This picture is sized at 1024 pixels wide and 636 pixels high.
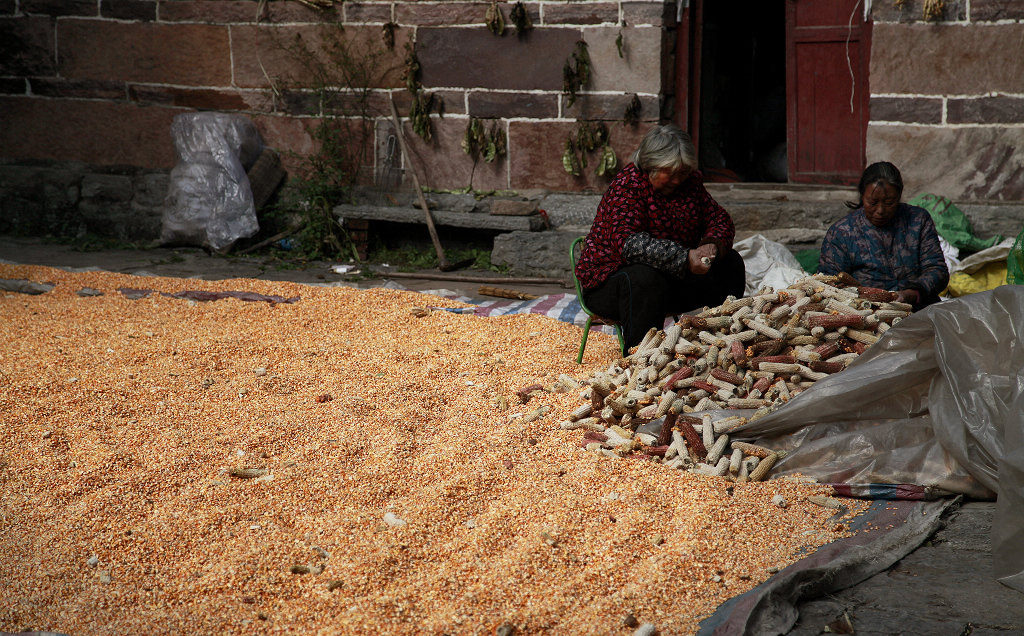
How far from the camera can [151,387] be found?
3.80 meters

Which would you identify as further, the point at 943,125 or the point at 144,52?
the point at 144,52

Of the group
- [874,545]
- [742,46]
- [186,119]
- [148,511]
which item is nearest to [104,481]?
[148,511]

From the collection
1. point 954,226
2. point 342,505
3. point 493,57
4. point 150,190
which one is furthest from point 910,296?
point 150,190

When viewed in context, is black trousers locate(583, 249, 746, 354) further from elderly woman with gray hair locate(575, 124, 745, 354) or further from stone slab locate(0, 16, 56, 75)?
stone slab locate(0, 16, 56, 75)

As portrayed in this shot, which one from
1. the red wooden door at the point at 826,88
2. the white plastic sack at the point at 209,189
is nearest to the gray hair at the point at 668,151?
the red wooden door at the point at 826,88

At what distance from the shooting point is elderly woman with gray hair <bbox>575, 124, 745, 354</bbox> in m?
3.79

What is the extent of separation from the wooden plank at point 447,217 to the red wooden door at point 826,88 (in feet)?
6.97

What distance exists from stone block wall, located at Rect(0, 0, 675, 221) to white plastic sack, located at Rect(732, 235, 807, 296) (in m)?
1.49

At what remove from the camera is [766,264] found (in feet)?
17.7

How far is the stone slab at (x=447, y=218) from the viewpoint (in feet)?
21.6

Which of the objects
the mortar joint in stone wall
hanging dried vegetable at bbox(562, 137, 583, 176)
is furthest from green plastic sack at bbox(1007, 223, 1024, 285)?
hanging dried vegetable at bbox(562, 137, 583, 176)

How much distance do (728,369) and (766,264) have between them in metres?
2.22

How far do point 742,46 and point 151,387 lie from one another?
7485 millimetres

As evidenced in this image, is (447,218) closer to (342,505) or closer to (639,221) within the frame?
(639,221)
